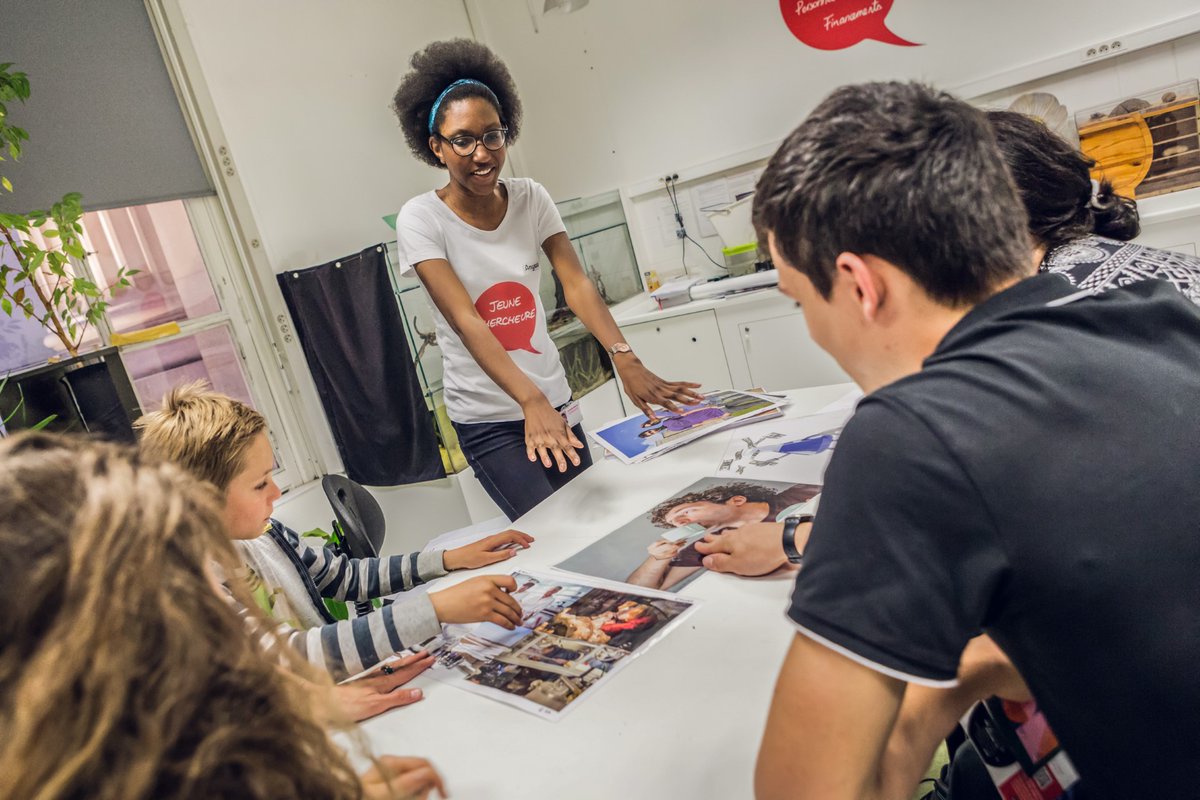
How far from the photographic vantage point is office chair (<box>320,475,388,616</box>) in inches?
68.2

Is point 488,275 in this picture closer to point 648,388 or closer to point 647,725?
point 648,388

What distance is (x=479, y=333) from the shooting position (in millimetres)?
1753

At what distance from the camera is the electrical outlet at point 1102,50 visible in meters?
2.65

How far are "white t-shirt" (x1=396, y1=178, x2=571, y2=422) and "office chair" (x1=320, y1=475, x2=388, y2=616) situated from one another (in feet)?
1.04

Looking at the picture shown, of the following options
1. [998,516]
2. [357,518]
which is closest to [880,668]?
[998,516]

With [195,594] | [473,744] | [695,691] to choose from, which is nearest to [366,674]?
[473,744]

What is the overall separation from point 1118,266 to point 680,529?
78 cm

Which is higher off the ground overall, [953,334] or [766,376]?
[953,334]

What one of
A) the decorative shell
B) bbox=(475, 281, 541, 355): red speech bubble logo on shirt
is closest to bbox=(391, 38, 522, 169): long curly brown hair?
bbox=(475, 281, 541, 355): red speech bubble logo on shirt

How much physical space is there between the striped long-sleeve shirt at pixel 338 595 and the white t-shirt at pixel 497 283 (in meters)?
0.53

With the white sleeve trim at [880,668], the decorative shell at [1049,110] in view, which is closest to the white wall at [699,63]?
the decorative shell at [1049,110]

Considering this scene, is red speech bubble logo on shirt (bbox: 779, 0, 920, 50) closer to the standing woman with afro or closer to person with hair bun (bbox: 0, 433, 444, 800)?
the standing woman with afro

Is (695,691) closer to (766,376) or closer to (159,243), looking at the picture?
(766,376)

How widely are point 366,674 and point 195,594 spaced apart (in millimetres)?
780
